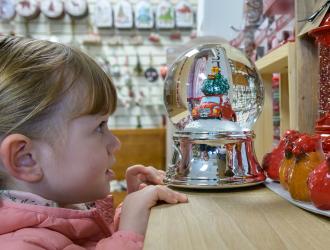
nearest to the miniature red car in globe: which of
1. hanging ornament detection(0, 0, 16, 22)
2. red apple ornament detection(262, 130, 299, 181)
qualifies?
red apple ornament detection(262, 130, 299, 181)

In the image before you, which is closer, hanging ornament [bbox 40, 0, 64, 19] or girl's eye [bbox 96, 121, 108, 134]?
girl's eye [bbox 96, 121, 108, 134]

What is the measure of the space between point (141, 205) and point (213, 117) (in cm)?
29

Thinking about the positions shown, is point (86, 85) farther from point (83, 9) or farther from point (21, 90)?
point (83, 9)

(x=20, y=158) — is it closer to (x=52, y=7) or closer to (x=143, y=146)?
A: (x=143, y=146)

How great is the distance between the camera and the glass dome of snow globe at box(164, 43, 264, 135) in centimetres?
88

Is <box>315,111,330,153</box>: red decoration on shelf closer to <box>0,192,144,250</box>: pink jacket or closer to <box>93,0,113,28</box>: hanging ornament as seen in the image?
<box>0,192,144,250</box>: pink jacket

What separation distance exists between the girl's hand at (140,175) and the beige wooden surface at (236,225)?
0.72ft

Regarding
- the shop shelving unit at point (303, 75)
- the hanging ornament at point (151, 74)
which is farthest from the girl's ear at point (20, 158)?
the hanging ornament at point (151, 74)

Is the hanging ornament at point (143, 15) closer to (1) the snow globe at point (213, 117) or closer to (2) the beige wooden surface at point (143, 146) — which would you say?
(2) the beige wooden surface at point (143, 146)

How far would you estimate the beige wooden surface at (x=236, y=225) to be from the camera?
0.42m

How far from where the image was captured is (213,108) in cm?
88

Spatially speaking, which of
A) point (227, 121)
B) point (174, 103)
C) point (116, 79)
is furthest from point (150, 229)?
point (116, 79)

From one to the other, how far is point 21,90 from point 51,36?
3054 mm

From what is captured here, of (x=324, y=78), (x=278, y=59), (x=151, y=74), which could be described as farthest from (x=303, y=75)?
(x=151, y=74)
